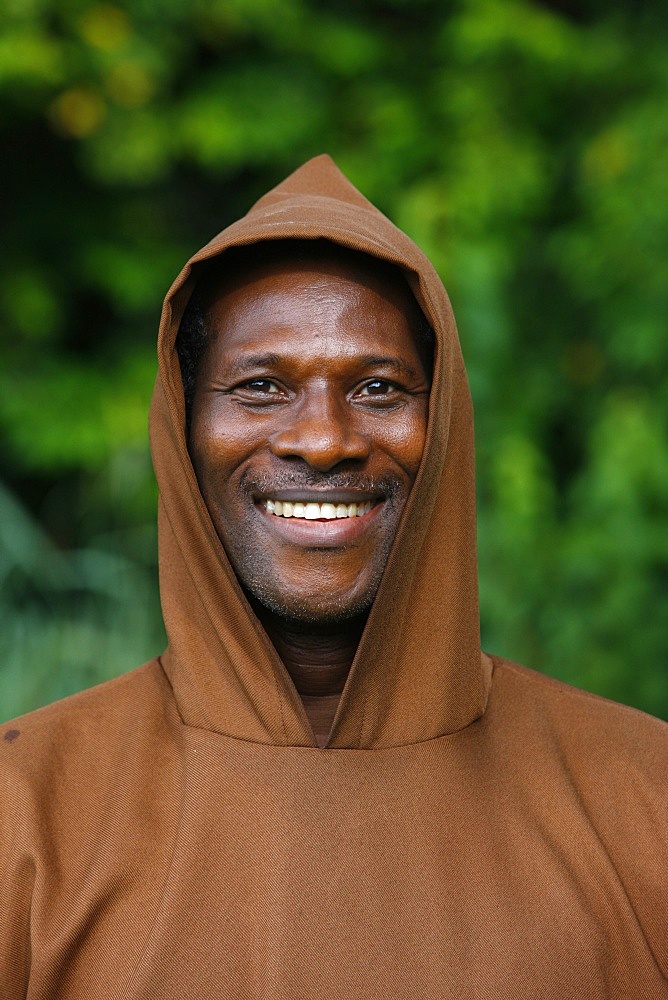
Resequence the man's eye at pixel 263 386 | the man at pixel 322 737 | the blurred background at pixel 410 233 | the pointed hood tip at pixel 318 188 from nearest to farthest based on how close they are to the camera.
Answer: the man at pixel 322 737 → the man's eye at pixel 263 386 → the pointed hood tip at pixel 318 188 → the blurred background at pixel 410 233

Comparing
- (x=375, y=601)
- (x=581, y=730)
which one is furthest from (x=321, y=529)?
(x=581, y=730)

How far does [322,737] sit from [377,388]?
2.06 ft

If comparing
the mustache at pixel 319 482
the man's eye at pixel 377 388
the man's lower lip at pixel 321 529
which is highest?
the man's eye at pixel 377 388

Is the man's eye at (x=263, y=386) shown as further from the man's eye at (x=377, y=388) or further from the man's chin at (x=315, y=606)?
the man's chin at (x=315, y=606)

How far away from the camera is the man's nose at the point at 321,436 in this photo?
216 cm

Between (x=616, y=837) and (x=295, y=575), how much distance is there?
701 mm

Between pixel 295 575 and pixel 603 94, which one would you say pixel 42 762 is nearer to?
pixel 295 575

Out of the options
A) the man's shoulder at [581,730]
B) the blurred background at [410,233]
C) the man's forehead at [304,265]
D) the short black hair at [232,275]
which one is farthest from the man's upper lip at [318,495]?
the blurred background at [410,233]

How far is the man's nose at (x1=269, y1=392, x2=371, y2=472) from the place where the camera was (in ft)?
7.09

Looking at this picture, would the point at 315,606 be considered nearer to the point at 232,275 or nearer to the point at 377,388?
the point at 377,388

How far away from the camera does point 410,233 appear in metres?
5.59

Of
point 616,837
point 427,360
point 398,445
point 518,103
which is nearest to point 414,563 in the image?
A: point 398,445

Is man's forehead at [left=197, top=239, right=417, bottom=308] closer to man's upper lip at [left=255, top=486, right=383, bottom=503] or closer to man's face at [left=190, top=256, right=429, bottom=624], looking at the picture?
man's face at [left=190, top=256, right=429, bottom=624]

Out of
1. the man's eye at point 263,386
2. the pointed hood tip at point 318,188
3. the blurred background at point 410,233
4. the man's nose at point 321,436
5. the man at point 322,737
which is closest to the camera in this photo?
the man at point 322,737
